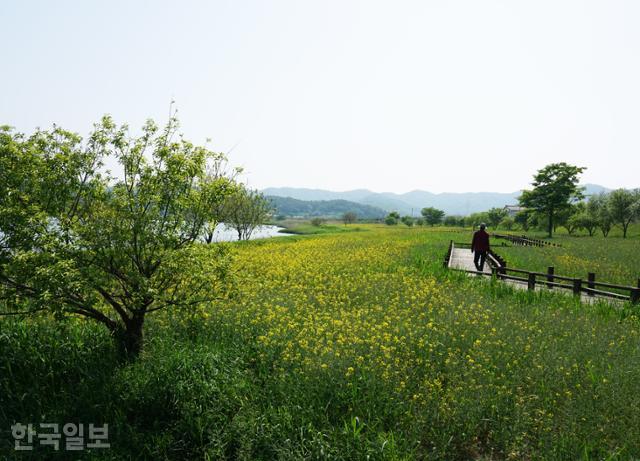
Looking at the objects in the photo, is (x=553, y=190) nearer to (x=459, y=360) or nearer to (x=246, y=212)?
(x=246, y=212)

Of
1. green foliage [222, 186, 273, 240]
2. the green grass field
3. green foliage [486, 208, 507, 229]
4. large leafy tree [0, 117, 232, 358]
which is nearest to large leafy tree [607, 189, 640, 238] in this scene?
green foliage [222, 186, 273, 240]

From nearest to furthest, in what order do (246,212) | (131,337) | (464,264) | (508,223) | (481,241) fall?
(131,337) < (481,241) < (464,264) < (246,212) < (508,223)

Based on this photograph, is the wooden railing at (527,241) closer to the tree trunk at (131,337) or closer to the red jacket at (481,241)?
the red jacket at (481,241)

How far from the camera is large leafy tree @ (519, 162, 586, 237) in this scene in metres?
53.0

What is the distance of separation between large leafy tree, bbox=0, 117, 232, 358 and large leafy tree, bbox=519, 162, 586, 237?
56897 mm

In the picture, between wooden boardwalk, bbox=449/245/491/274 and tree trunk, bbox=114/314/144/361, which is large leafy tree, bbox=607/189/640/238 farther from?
tree trunk, bbox=114/314/144/361

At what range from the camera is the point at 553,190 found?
2109 inches

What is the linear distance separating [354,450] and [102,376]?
4.90 metres

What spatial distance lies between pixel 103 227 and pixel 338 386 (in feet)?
17.7

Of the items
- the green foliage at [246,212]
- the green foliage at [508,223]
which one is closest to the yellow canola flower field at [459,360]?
the green foliage at [246,212]

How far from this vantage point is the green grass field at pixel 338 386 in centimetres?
544

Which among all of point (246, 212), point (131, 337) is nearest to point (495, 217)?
point (246, 212)

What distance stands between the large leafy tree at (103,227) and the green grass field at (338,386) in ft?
3.05

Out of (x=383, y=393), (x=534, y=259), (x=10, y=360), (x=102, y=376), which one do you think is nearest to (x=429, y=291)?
(x=383, y=393)
